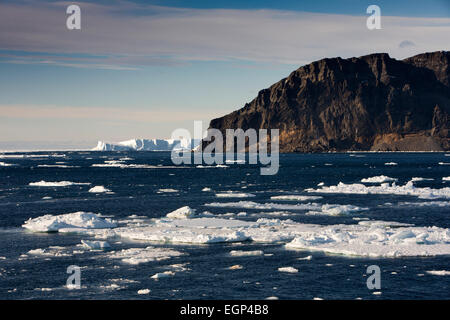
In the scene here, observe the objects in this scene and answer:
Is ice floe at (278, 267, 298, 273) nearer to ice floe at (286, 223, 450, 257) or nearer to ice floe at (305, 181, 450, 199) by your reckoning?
ice floe at (286, 223, 450, 257)

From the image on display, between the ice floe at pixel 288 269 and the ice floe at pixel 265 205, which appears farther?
the ice floe at pixel 265 205

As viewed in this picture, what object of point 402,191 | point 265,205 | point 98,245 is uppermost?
point 402,191

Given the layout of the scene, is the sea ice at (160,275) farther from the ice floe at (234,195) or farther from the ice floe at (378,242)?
the ice floe at (234,195)

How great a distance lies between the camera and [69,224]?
1897 inches

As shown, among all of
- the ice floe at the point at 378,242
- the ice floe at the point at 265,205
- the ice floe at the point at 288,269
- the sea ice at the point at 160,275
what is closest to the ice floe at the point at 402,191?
the ice floe at the point at 265,205

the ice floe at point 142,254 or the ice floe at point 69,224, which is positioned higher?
the ice floe at point 69,224

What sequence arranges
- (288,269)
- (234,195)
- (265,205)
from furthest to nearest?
1. (234,195)
2. (265,205)
3. (288,269)

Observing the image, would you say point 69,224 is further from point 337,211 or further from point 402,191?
point 402,191

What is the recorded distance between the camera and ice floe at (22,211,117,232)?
47375mm

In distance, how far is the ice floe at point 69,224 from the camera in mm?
47375

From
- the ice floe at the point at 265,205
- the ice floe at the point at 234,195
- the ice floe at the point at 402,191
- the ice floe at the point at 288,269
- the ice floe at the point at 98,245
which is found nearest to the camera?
the ice floe at the point at 288,269

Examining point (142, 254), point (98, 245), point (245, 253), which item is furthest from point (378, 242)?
point (98, 245)
